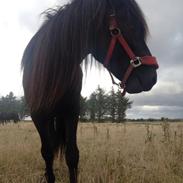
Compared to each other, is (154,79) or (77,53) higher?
(77,53)

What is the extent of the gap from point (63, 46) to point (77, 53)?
0.19 m

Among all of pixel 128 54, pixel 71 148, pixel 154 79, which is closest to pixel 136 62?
pixel 128 54

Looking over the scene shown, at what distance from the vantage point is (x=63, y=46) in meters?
3.84

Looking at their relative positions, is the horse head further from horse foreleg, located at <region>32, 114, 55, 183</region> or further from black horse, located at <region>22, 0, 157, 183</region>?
horse foreleg, located at <region>32, 114, 55, 183</region>

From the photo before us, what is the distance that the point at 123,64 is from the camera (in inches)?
132

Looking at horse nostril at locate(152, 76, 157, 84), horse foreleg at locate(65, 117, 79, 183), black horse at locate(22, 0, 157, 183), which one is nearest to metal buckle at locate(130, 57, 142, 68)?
black horse at locate(22, 0, 157, 183)

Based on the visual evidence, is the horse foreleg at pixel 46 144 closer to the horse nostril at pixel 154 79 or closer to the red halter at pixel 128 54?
the red halter at pixel 128 54

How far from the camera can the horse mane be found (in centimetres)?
359

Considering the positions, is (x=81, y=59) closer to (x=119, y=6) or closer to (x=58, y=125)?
(x=119, y=6)

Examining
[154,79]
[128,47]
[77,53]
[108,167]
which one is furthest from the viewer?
[108,167]

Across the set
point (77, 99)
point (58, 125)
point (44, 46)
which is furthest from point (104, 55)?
point (58, 125)

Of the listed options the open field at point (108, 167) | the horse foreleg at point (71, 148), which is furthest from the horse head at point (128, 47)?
the open field at point (108, 167)

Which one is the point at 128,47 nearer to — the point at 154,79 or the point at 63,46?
the point at 154,79

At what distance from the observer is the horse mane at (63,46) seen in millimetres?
3586
